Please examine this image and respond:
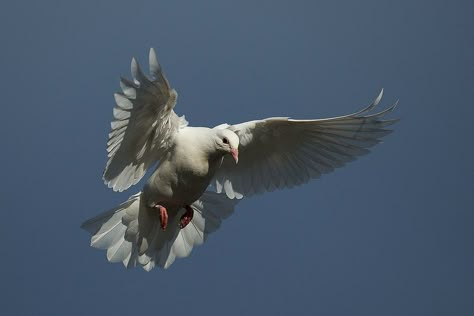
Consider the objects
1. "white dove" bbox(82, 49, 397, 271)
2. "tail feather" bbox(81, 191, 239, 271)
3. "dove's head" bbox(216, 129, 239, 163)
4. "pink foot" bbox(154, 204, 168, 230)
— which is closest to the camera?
"white dove" bbox(82, 49, 397, 271)

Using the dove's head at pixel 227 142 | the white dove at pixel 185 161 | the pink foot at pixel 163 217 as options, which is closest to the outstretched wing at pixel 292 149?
the white dove at pixel 185 161

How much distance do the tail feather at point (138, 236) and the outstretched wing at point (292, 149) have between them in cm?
35

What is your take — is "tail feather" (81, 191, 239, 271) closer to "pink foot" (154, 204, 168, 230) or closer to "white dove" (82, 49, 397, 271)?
"white dove" (82, 49, 397, 271)

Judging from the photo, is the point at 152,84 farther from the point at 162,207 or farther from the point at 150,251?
the point at 150,251

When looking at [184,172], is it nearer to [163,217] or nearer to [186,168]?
[186,168]

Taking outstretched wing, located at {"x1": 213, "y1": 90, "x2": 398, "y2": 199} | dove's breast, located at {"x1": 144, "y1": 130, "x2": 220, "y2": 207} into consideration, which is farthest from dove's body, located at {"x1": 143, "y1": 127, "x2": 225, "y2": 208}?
outstretched wing, located at {"x1": 213, "y1": 90, "x2": 398, "y2": 199}

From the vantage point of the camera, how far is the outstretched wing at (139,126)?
21.8ft

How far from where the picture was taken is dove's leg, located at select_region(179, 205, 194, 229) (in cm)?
816

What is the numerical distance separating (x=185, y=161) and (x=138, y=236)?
4.09 ft

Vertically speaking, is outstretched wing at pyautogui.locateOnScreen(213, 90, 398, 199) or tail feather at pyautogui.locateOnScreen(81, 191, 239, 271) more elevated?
outstretched wing at pyautogui.locateOnScreen(213, 90, 398, 199)

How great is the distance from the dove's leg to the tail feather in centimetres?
9

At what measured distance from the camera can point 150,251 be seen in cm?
843

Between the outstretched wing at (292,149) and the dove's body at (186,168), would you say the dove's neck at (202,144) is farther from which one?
the outstretched wing at (292,149)

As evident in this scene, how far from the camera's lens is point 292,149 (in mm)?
8664
